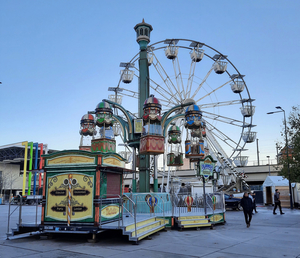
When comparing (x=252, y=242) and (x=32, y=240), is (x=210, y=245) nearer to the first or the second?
(x=252, y=242)

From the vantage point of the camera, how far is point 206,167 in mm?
15195

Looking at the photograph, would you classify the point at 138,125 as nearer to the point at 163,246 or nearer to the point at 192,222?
the point at 192,222

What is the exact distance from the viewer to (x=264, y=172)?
5106 centimetres

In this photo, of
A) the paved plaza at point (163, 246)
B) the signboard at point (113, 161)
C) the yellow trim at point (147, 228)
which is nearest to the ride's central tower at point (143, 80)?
the yellow trim at point (147, 228)

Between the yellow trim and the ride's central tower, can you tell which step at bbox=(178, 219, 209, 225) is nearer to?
the yellow trim

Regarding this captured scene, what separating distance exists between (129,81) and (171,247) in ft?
70.6

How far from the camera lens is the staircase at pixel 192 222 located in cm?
1215

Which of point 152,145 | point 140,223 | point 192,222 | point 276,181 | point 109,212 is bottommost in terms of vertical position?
point 192,222

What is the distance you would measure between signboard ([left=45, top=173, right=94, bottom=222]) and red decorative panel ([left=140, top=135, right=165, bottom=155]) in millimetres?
4693

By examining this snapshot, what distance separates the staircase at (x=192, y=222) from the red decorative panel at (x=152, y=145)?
10.5ft

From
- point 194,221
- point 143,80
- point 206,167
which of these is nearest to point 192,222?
point 194,221

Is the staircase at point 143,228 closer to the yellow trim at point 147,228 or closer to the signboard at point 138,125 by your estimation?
the yellow trim at point 147,228

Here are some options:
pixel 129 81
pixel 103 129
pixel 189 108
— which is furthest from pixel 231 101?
pixel 103 129

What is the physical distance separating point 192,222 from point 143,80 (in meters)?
8.71
